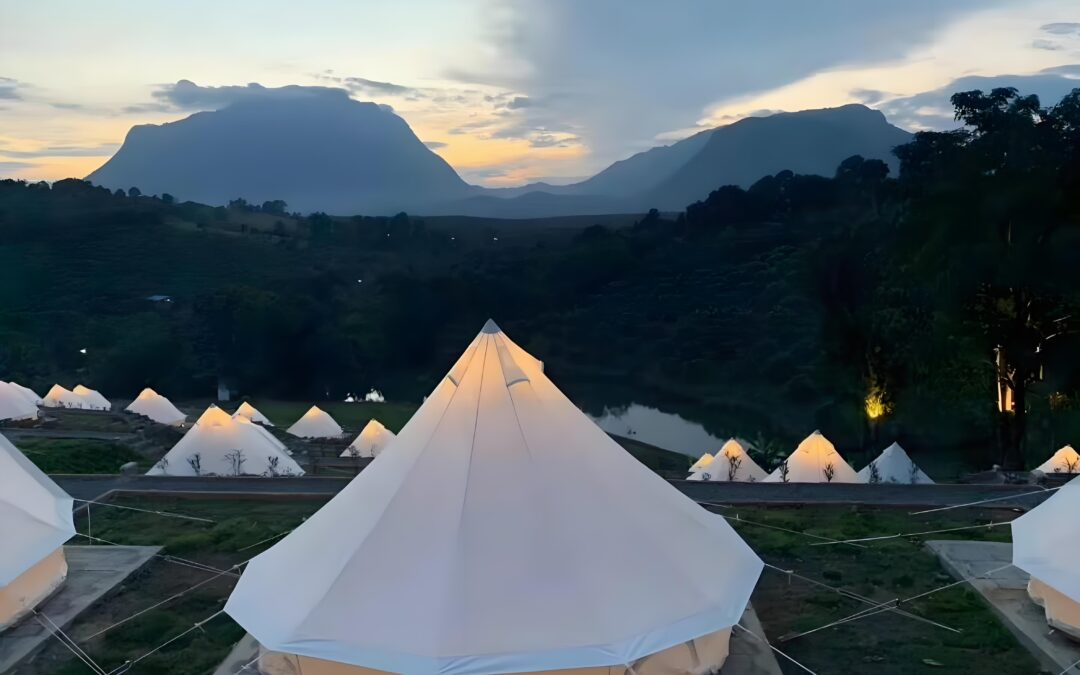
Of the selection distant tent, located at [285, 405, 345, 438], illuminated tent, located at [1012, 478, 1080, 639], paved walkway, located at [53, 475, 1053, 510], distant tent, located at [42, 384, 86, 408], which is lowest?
distant tent, located at [285, 405, 345, 438]

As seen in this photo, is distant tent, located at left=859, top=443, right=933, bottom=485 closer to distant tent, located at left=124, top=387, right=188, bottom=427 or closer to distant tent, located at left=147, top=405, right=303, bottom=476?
distant tent, located at left=147, top=405, right=303, bottom=476

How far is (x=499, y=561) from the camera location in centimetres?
532

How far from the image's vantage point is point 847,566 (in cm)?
788

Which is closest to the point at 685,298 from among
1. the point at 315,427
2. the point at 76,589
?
the point at 315,427

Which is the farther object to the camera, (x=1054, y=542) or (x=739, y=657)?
(x=1054, y=542)

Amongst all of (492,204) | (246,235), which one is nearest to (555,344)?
(246,235)

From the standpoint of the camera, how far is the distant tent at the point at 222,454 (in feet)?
49.5

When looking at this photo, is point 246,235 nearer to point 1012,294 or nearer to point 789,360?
point 789,360

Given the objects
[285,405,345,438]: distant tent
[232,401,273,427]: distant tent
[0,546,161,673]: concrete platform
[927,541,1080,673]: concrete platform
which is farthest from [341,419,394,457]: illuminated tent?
[927,541,1080,673]: concrete platform

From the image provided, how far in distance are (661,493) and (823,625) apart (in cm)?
173

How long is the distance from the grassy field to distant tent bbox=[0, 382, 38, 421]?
1494 centimetres

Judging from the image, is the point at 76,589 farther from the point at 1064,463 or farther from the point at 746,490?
the point at 1064,463

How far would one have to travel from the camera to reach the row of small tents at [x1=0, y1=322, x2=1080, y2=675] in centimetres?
501

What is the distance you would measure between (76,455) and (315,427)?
7.27 metres
